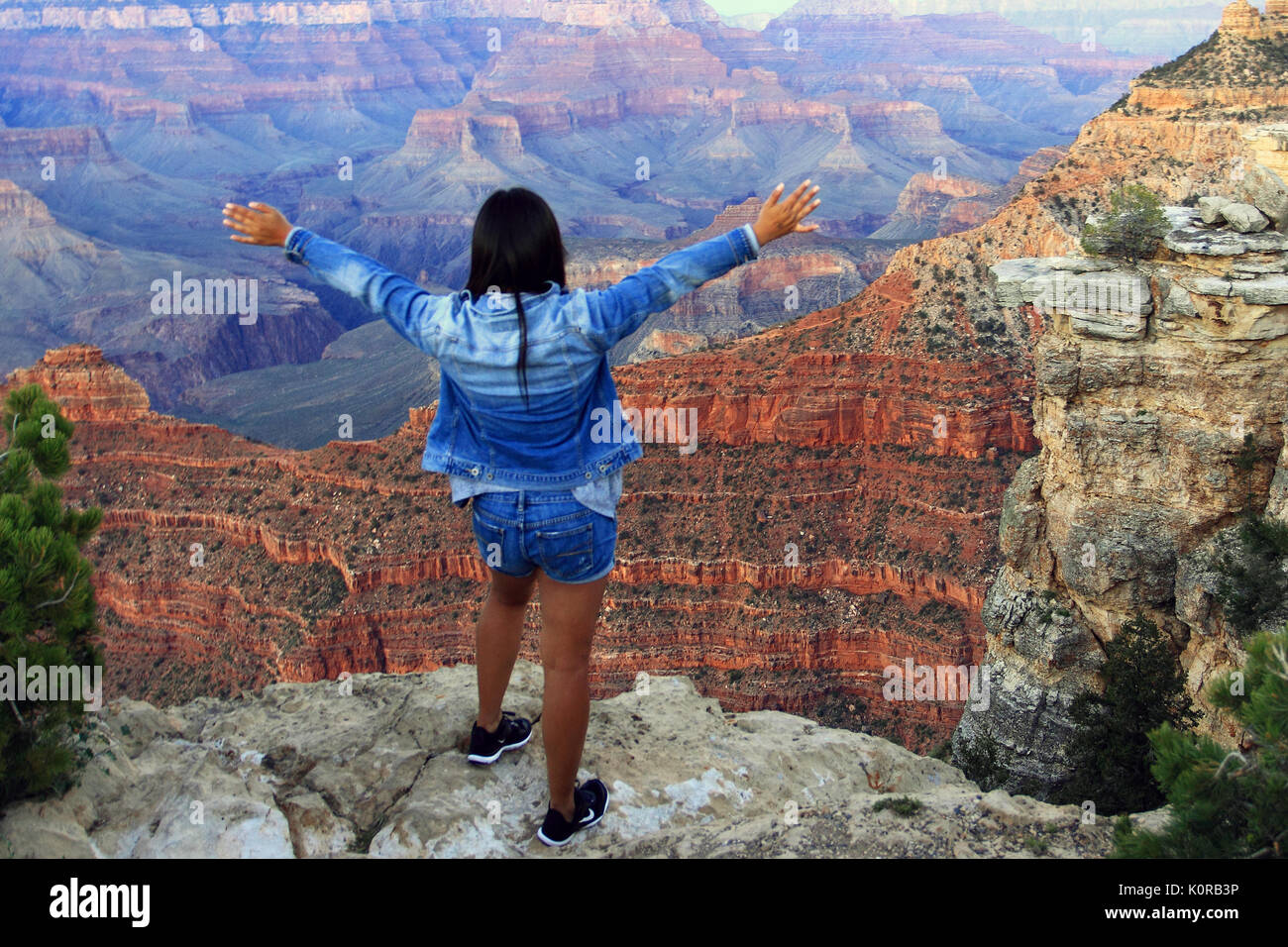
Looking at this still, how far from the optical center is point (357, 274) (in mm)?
6086

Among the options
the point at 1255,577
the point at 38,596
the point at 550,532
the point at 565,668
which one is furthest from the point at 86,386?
the point at 550,532

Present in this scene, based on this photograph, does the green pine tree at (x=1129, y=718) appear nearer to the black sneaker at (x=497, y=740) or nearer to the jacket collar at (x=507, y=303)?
the black sneaker at (x=497, y=740)

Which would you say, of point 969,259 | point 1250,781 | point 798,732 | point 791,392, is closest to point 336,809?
point 798,732

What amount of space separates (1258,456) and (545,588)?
11.8 metres

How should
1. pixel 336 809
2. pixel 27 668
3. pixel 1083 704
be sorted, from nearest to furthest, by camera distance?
pixel 27 668 < pixel 336 809 < pixel 1083 704

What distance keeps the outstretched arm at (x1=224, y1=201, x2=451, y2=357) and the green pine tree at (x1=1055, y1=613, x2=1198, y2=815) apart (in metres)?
12.1

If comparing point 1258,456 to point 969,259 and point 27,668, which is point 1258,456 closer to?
point 27,668

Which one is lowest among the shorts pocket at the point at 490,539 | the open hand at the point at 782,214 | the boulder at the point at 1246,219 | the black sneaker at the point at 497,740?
the black sneaker at the point at 497,740

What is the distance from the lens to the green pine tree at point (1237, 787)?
20.0ft

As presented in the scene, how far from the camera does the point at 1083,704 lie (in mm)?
17203

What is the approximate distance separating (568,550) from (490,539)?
51 centimetres

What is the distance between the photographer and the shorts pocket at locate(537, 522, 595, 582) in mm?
6199

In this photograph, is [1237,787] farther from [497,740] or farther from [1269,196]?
[1269,196]

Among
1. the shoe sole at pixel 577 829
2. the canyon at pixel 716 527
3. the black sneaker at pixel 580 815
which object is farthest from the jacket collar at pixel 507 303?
the canyon at pixel 716 527
